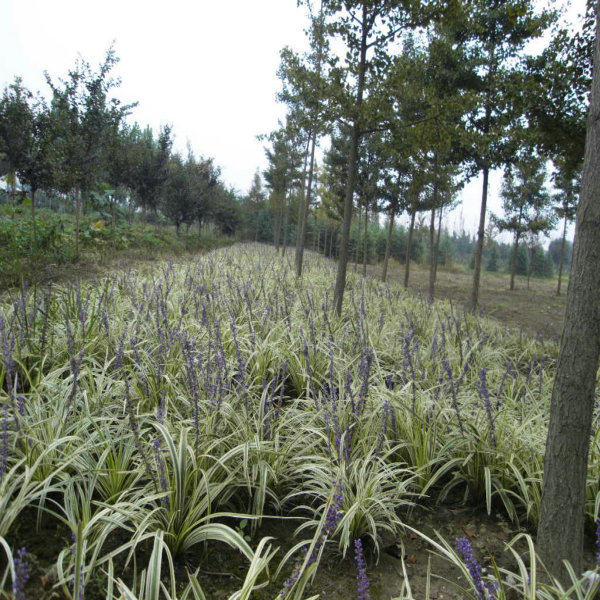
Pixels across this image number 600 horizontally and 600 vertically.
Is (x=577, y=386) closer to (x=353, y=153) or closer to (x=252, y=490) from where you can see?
(x=252, y=490)

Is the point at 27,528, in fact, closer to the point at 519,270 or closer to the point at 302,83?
the point at 302,83

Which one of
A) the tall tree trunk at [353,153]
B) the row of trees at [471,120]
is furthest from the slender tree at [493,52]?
the tall tree trunk at [353,153]

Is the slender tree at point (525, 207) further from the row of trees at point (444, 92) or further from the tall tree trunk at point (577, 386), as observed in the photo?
the tall tree trunk at point (577, 386)

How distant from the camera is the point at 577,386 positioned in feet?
4.92

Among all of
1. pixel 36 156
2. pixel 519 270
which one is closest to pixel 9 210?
pixel 36 156

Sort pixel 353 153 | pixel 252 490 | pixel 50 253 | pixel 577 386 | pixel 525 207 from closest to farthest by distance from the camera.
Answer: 1. pixel 577 386
2. pixel 252 490
3. pixel 353 153
4. pixel 50 253
5. pixel 525 207

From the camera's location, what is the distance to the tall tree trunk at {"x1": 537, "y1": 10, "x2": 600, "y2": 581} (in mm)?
1472

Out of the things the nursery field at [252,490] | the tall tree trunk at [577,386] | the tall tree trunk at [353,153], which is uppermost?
the tall tree trunk at [353,153]

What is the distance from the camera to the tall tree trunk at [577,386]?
1.47 metres

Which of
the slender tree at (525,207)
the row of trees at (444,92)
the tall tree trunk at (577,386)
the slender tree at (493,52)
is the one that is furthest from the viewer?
the slender tree at (525,207)

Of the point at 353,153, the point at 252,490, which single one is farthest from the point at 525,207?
the point at 252,490

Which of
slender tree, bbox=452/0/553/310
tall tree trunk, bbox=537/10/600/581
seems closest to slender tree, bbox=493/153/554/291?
slender tree, bbox=452/0/553/310

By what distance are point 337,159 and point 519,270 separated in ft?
96.3

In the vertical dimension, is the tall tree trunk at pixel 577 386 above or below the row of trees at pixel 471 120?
below
